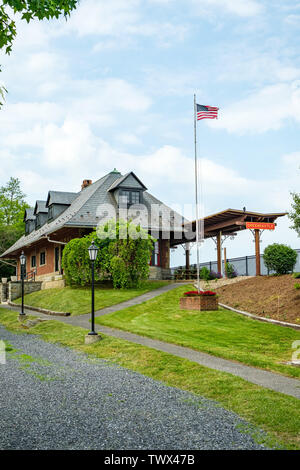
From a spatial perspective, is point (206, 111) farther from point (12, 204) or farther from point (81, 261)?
point (12, 204)

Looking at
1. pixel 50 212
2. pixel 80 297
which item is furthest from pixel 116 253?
pixel 50 212

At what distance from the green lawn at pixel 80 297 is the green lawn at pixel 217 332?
2439 millimetres

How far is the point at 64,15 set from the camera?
7.04 m

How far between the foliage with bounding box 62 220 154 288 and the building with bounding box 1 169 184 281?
8.65ft

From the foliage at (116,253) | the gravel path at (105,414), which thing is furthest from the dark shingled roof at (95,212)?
the gravel path at (105,414)

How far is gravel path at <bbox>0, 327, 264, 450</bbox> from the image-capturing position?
5027mm

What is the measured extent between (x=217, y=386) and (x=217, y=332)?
6235mm

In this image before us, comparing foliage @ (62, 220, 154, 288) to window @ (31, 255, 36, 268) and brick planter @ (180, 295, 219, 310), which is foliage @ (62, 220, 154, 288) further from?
window @ (31, 255, 36, 268)

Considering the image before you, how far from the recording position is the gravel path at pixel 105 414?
5.03 metres

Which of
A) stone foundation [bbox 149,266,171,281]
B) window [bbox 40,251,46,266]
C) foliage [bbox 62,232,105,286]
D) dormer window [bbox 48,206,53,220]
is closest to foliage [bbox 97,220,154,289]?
foliage [bbox 62,232,105,286]

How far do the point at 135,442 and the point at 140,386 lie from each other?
260 cm

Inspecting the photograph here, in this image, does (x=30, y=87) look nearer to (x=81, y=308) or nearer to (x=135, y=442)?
(x=135, y=442)

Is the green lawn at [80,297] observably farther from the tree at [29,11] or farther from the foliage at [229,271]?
the tree at [29,11]

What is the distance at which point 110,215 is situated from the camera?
95.9ft
